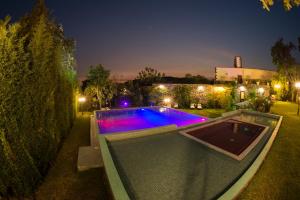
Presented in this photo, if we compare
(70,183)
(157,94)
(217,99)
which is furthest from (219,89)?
(70,183)

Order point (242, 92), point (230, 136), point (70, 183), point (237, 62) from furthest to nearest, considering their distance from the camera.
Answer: point (237, 62) → point (242, 92) → point (230, 136) → point (70, 183)

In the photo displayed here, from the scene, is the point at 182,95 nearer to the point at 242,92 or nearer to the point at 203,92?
the point at 203,92

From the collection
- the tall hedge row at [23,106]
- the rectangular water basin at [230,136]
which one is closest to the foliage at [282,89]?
the rectangular water basin at [230,136]

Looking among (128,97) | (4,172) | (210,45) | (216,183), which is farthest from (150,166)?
(210,45)

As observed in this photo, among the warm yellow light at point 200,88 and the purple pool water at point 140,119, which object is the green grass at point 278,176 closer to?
the purple pool water at point 140,119

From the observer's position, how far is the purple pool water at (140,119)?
Result: 12734 millimetres

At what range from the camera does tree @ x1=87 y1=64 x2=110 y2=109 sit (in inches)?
784

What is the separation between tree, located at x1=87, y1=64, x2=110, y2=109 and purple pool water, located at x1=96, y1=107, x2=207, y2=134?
3789mm

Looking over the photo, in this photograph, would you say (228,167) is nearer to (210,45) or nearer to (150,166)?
(150,166)

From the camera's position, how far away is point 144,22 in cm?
2358

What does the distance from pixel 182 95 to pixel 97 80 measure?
9.42m

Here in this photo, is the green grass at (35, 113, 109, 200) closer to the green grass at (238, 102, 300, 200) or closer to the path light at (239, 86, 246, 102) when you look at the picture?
the green grass at (238, 102, 300, 200)

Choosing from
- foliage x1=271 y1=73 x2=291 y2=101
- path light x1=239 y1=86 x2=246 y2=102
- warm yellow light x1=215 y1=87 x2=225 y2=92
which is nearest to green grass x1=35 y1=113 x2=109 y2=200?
warm yellow light x1=215 y1=87 x2=225 y2=92

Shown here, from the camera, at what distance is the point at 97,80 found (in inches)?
785
